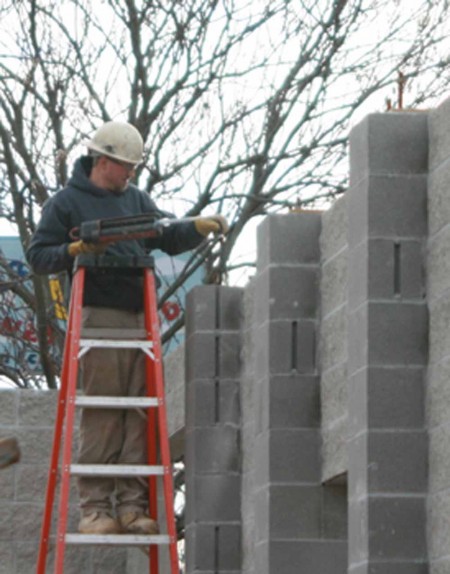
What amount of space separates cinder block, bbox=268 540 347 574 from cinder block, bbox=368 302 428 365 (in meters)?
1.73

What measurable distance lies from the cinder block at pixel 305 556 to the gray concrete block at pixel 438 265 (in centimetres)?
195

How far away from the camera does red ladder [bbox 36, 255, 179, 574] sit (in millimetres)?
9977

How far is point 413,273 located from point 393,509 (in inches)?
42.2

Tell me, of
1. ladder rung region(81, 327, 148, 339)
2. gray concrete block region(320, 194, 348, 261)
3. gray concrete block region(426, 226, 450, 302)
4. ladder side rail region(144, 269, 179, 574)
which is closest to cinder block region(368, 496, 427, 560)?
gray concrete block region(426, 226, 450, 302)

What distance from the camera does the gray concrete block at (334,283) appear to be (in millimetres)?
9539

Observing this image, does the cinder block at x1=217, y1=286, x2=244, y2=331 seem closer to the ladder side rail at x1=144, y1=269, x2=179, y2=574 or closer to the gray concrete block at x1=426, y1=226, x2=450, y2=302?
the ladder side rail at x1=144, y1=269, x2=179, y2=574

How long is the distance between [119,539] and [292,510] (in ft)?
3.09

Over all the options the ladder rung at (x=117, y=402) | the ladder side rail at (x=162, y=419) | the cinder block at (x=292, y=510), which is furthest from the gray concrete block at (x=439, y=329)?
the ladder rung at (x=117, y=402)

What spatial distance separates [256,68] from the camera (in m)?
19.4

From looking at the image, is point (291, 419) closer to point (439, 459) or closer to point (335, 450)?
point (335, 450)

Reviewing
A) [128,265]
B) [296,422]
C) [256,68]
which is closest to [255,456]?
[296,422]

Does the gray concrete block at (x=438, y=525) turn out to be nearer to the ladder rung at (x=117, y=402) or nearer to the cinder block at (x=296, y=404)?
the cinder block at (x=296, y=404)

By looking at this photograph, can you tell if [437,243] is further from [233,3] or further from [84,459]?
[233,3]

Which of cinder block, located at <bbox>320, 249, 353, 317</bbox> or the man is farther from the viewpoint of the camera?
the man
